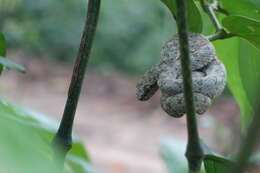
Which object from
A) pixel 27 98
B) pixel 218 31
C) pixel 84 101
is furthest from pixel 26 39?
pixel 218 31

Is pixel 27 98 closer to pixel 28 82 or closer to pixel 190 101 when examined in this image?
pixel 28 82

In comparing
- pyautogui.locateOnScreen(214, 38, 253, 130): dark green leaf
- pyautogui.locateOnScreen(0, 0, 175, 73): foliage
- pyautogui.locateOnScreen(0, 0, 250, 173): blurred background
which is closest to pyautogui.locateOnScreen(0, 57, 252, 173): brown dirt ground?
pyautogui.locateOnScreen(0, 0, 250, 173): blurred background

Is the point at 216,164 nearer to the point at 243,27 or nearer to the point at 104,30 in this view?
the point at 243,27

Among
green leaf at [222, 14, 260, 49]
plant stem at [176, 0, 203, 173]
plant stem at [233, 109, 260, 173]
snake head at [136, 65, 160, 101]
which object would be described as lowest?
snake head at [136, 65, 160, 101]

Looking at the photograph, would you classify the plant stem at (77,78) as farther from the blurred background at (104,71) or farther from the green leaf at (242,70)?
the blurred background at (104,71)

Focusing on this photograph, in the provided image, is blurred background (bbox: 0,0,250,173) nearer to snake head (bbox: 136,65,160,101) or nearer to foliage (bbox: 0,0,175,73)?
foliage (bbox: 0,0,175,73)

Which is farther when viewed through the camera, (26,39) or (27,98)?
(27,98)
